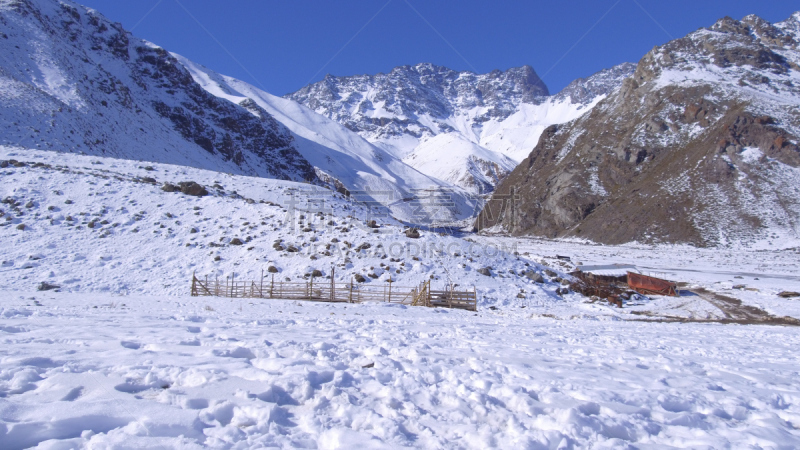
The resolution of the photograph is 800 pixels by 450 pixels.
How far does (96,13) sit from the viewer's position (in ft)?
290

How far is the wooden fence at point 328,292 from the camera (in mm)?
19078

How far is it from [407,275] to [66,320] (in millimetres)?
15228

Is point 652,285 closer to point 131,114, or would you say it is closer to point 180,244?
point 180,244

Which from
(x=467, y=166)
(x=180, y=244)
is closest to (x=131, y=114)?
(x=180, y=244)

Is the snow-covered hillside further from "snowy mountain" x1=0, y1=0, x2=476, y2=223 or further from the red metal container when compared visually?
"snowy mountain" x1=0, y1=0, x2=476, y2=223

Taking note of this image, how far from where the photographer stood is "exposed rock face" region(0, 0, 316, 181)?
47938 mm

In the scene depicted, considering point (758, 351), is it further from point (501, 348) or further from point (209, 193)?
point (209, 193)

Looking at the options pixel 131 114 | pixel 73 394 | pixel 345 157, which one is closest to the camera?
pixel 73 394

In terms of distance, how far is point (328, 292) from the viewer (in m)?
19.5

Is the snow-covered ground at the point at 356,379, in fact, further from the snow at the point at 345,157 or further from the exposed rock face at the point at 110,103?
the snow at the point at 345,157

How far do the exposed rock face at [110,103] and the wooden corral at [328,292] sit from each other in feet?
122

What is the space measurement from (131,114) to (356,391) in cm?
7691

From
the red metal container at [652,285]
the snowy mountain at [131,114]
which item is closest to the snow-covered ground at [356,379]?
the red metal container at [652,285]

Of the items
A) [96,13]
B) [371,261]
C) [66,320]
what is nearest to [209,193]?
[371,261]
